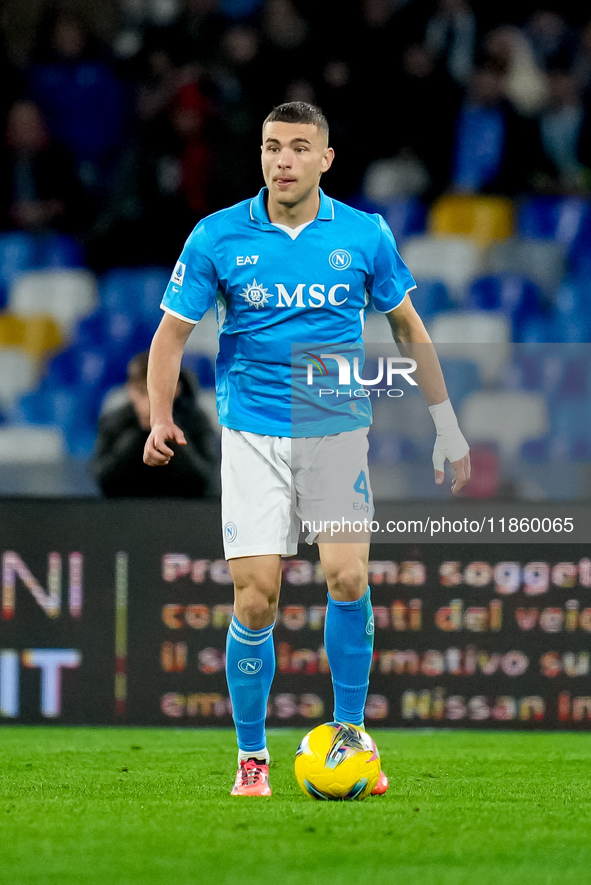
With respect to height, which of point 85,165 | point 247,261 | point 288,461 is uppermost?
point 85,165

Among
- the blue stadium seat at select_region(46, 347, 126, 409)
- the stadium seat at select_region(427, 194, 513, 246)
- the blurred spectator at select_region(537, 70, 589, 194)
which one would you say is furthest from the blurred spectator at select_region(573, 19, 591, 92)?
the blue stadium seat at select_region(46, 347, 126, 409)

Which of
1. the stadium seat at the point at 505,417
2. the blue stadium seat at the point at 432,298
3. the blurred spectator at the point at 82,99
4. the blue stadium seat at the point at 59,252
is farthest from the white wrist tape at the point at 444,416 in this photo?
the blurred spectator at the point at 82,99

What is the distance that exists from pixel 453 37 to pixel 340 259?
252 inches

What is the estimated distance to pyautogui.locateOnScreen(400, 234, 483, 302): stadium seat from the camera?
920 cm

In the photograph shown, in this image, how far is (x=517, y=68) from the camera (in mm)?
9891

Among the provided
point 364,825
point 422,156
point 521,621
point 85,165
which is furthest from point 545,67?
point 364,825

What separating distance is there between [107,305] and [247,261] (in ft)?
17.8

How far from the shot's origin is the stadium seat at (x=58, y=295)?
9469 millimetres

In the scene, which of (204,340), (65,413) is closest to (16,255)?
(65,413)

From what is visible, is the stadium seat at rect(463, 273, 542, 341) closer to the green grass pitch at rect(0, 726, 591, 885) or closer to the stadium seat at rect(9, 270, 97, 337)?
the stadium seat at rect(9, 270, 97, 337)

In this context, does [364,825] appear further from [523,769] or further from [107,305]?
[107,305]

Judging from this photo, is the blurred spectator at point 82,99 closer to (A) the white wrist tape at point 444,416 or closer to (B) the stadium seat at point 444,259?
(B) the stadium seat at point 444,259

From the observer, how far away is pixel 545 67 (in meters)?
9.93

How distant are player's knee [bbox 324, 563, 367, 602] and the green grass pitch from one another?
1.98ft
